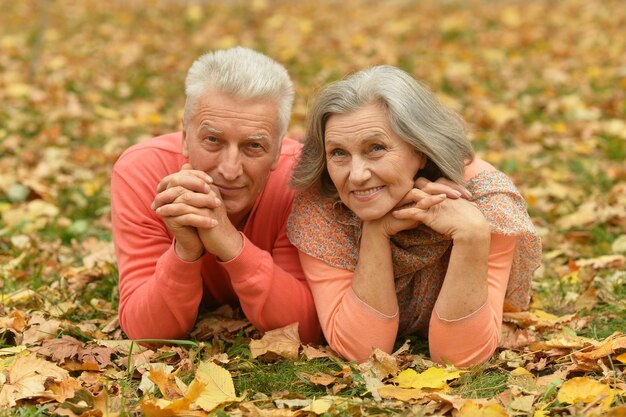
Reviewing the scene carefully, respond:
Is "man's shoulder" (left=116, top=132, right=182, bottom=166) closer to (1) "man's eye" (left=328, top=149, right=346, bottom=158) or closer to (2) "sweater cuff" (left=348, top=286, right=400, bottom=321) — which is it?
(1) "man's eye" (left=328, top=149, right=346, bottom=158)

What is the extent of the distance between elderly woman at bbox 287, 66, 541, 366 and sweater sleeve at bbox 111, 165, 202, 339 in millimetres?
492

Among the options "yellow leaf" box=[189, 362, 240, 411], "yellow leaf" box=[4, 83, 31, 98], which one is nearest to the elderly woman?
"yellow leaf" box=[189, 362, 240, 411]

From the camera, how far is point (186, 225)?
2.92 meters

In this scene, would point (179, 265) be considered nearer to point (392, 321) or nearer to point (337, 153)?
point (337, 153)

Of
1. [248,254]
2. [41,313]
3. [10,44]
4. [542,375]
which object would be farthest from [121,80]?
[542,375]

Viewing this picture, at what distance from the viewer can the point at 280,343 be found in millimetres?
3146

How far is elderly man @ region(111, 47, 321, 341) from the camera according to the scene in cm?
297

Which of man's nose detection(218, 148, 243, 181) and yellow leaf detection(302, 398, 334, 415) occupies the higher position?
man's nose detection(218, 148, 243, 181)

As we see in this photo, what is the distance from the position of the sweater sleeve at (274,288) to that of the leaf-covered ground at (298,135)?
3.8 inches

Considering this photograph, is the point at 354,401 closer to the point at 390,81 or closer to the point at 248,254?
the point at 248,254

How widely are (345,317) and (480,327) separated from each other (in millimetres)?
498

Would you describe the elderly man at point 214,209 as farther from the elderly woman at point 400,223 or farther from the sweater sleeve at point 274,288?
the elderly woman at point 400,223

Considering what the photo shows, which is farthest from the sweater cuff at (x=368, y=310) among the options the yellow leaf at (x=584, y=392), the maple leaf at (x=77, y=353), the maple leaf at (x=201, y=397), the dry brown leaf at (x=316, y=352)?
the maple leaf at (x=77, y=353)

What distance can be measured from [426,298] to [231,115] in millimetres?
1053
